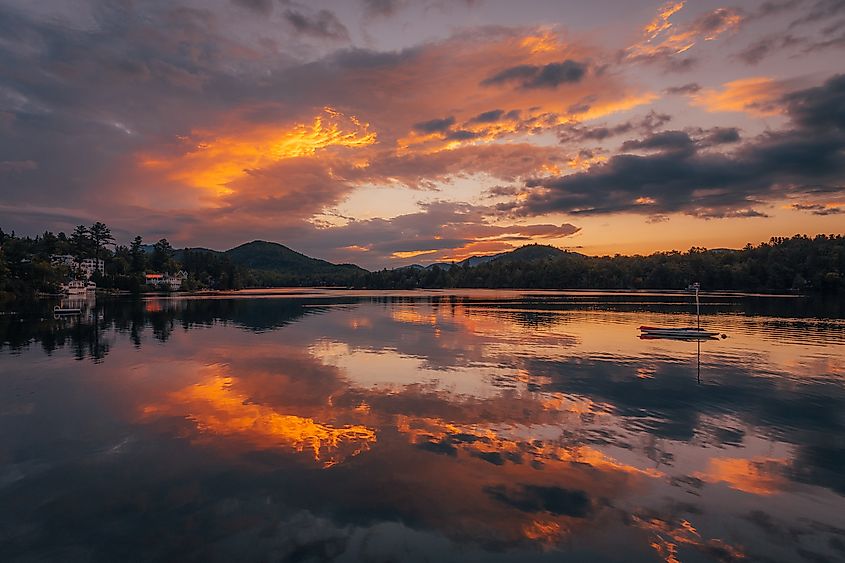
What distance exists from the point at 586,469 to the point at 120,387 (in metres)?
27.0

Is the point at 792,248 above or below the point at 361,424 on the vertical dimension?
above

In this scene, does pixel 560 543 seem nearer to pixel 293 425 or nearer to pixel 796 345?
pixel 293 425

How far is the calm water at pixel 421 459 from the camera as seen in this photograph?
1184 cm

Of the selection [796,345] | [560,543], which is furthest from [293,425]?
[796,345]

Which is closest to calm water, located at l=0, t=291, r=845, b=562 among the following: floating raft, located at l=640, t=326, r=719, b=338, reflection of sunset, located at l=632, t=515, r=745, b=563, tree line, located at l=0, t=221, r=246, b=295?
reflection of sunset, located at l=632, t=515, r=745, b=563

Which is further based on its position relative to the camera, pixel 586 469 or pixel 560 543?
pixel 586 469

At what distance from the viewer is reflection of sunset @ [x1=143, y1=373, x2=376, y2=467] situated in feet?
59.7

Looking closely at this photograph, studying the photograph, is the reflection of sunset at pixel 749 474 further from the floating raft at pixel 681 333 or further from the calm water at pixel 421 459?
the floating raft at pixel 681 333

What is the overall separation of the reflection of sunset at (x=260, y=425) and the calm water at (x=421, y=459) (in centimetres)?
14

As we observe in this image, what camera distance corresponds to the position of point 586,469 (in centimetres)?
1614

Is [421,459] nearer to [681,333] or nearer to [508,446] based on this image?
[508,446]

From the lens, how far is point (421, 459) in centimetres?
1688

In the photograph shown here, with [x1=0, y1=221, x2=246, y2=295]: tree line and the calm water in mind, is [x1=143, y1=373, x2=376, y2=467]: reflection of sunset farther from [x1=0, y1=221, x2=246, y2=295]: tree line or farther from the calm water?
[x1=0, y1=221, x2=246, y2=295]: tree line

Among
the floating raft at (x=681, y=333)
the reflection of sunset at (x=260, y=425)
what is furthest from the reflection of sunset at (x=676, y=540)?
the floating raft at (x=681, y=333)
